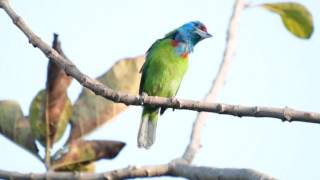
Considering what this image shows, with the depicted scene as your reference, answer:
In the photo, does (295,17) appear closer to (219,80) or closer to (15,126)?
(219,80)

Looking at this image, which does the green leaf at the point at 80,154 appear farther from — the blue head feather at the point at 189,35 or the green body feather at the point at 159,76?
the blue head feather at the point at 189,35

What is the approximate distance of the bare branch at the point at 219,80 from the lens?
299 centimetres

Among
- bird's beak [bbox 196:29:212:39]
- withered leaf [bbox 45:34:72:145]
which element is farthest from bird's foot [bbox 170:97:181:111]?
bird's beak [bbox 196:29:212:39]

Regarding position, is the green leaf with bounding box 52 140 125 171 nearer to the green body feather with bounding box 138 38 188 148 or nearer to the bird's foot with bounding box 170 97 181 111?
the bird's foot with bounding box 170 97 181 111

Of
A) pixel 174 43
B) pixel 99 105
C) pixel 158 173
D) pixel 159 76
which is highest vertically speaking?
pixel 99 105

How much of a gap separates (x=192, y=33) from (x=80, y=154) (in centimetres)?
310

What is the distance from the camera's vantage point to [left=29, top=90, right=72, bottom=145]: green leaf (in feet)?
10.0

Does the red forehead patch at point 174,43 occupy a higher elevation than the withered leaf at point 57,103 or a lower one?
lower

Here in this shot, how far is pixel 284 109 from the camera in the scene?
2.71m

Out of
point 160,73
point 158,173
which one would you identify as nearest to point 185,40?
point 160,73

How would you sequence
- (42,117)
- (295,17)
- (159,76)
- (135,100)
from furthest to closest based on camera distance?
1. (159,76)
2. (295,17)
3. (42,117)
4. (135,100)

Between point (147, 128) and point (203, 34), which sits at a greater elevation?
point (203, 34)

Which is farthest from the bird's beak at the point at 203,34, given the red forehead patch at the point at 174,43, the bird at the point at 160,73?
the red forehead patch at the point at 174,43

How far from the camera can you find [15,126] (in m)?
2.99
